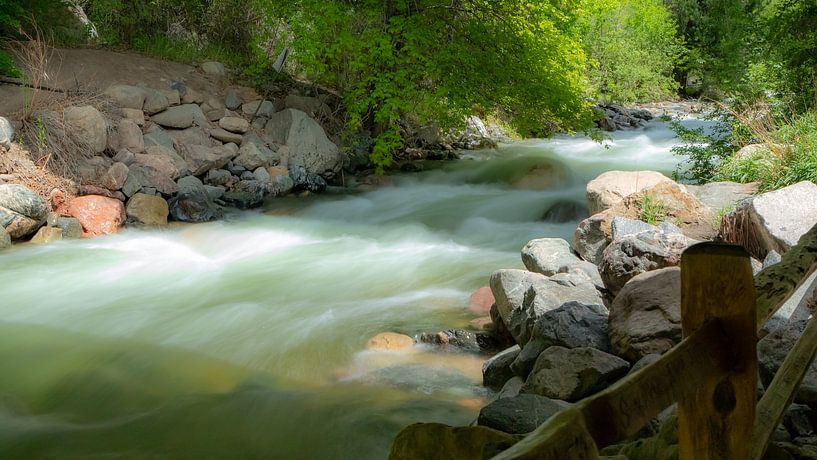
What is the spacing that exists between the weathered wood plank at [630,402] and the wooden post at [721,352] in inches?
1.2

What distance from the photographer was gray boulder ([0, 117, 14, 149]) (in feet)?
28.8

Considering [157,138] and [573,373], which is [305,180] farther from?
[573,373]

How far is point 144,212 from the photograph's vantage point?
925 centimetres

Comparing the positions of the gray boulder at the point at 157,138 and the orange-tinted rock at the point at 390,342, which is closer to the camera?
the orange-tinted rock at the point at 390,342

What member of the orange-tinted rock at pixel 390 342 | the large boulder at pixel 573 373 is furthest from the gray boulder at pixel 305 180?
the large boulder at pixel 573 373

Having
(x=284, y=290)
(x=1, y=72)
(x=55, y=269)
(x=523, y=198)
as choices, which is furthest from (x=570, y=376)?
(x=1, y=72)

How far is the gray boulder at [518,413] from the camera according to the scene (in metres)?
3.16

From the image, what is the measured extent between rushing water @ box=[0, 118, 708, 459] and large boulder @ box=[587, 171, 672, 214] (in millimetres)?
1098

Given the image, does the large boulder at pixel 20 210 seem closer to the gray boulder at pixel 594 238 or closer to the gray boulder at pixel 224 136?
the gray boulder at pixel 224 136

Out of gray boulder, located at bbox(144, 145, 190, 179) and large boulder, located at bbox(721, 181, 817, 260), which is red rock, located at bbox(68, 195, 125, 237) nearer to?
gray boulder, located at bbox(144, 145, 190, 179)

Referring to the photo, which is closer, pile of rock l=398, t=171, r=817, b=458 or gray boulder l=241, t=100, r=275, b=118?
pile of rock l=398, t=171, r=817, b=458

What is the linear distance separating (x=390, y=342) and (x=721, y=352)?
411 centimetres

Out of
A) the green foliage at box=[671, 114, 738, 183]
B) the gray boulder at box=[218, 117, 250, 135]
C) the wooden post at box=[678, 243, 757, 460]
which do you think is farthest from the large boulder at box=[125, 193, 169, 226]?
the wooden post at box=[678, 243, 757, 460]

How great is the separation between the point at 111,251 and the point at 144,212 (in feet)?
3.91
